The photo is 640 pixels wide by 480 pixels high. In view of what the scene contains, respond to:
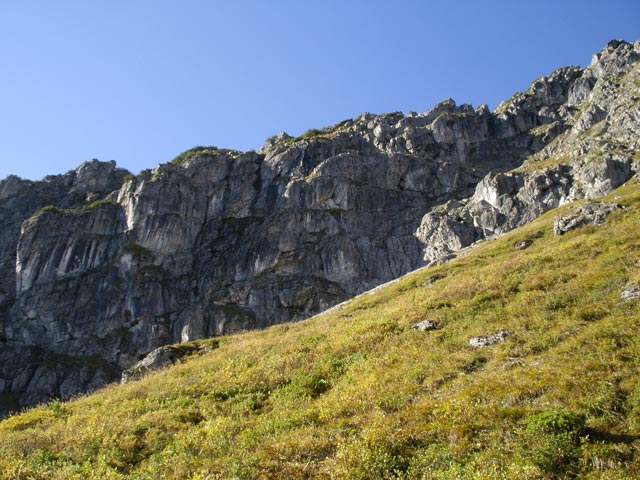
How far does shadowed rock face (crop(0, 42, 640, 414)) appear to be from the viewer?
308 feet

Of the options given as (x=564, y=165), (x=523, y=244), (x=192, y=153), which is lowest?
(x=523, y=244)

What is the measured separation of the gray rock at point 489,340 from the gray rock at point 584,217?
23.0 m

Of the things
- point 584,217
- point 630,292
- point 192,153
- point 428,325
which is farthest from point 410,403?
point 192,153

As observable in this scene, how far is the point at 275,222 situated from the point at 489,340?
303 feet

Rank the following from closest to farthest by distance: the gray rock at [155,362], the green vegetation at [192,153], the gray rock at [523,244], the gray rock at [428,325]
A: the gray rock at [428,325] < the gray rock at [155,362] < the gray rock at [523,244] < the green vegetation at [192,153]

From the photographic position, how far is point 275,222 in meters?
109

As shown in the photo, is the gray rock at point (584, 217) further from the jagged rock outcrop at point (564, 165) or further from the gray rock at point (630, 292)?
the jagged rock outcrop at point (564, 165)

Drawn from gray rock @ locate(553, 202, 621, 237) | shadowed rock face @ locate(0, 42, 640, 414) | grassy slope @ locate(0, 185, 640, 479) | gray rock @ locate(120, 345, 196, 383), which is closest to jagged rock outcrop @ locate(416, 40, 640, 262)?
shadowed rock face @ locate(0, 42, 640, 414)

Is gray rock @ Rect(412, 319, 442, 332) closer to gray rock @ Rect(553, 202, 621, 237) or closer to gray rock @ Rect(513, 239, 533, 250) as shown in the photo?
gray rock @ Rect(553, 202, 621, 237)

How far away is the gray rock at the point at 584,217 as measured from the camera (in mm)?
37219

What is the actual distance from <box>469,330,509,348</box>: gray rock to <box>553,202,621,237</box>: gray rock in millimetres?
22969

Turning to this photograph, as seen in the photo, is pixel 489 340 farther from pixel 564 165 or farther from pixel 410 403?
pixel 564 165

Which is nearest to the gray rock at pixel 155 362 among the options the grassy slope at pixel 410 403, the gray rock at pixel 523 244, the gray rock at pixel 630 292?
the grassy slope at pixel 410 403

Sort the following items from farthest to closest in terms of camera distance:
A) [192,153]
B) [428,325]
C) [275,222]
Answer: [192,153], [275,222], [428,325]
